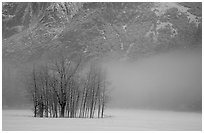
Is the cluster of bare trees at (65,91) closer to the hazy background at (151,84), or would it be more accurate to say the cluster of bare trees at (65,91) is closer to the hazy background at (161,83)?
the hazy background at (151,84)

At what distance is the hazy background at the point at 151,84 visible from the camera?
2155 cm

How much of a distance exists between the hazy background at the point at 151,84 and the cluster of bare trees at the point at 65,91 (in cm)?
259

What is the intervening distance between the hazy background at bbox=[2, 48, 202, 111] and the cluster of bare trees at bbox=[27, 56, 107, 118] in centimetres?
259

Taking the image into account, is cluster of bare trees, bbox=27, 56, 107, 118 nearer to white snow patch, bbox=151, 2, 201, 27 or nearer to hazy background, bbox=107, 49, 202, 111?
hazy background, bbox=107, 49, 202, 111

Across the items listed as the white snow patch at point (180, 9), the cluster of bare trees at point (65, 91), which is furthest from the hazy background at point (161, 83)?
the cluster of bare trees at point (65, 91)

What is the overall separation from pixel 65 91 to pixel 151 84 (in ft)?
55.5

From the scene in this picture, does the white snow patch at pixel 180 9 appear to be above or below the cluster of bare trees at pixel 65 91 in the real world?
above

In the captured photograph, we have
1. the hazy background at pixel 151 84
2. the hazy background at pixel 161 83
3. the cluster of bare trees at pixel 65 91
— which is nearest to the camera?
the cluster of bare trees at pixel 65 91

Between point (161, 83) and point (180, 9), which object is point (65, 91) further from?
point (180, 9)

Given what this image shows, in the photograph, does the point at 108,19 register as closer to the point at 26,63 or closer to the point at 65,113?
the point at 26,63

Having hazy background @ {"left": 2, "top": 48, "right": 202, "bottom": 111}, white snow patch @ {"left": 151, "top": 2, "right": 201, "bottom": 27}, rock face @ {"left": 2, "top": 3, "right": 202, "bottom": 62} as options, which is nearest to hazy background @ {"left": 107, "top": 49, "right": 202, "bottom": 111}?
hazy background @ {"left": 2, "top": 48, "right": 202, "bottom": 111}

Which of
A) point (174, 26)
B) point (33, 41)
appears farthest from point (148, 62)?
point (33, 41)

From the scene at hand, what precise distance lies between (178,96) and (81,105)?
1108 cm

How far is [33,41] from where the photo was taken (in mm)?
29969
